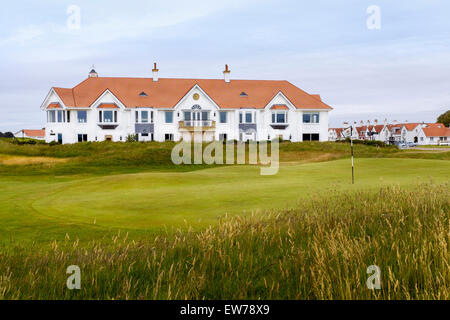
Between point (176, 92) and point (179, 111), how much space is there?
12.1 feet

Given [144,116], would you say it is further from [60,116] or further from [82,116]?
[60,116]

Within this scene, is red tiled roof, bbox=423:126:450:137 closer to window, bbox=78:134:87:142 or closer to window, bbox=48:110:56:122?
window, bbox=78:134:87:142

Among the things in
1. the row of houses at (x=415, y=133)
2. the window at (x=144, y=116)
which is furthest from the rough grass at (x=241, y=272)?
the row of houses at (x=415, y=133)

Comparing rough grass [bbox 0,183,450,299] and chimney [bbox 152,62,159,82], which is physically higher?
chimney [bbox 152,62,159,82]

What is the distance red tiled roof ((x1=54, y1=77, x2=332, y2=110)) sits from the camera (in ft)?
225

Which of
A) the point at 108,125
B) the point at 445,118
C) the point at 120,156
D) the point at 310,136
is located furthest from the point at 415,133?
the point at 120,156

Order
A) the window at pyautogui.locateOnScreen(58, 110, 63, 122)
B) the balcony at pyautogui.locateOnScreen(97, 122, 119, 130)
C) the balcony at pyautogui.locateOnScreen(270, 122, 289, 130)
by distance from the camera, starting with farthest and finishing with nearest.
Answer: the balcony at pyautogui.locateOnScreen(270, 122, 289, 130), the balcony at pyautogui.locateOnScreen(97, 122, 119, 130), the window at pyautogui.locateOnScreen(58, 110, 63, 122)

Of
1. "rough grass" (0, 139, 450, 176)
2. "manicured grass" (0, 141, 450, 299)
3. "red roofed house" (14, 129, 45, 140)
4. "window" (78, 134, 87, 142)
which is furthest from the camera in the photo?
"red roofed house" (14, 129, 45, 140)

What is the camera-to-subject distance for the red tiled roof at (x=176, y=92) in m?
68.4

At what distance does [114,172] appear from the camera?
3775 cm

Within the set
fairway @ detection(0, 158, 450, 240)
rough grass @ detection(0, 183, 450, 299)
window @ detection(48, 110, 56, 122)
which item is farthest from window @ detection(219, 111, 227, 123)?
rough grass @ detection(0, 183, 450, 299)

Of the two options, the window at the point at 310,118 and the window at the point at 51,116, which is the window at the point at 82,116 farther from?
the window at the point at 310,118

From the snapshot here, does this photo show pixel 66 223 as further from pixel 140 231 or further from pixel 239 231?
pixel 239 231

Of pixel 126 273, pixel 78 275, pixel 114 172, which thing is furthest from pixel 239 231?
pixel 114 172
